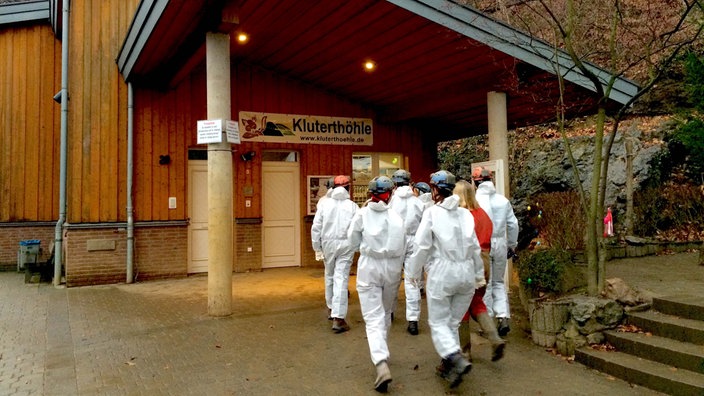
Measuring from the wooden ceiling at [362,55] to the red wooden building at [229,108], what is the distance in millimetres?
40

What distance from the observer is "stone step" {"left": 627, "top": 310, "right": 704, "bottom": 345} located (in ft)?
15.0

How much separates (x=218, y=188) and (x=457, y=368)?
4.14 metres

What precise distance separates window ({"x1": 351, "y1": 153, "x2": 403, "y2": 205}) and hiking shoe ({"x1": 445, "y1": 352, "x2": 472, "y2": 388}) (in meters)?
8.24

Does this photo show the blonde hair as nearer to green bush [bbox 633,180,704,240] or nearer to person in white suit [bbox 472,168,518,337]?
person in white suit [bbox 472,168,518,337]

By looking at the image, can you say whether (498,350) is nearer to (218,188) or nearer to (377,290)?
(377,290)

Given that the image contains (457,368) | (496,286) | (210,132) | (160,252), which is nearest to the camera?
(457,368)

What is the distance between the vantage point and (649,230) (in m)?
10.5

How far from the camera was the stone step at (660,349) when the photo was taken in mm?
4258

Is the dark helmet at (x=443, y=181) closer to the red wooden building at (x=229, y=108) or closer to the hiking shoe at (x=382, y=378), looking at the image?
the hiking shoe at (x=382, y=378)

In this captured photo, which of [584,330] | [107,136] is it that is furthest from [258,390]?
[107,136]

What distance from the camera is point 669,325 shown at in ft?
15.6

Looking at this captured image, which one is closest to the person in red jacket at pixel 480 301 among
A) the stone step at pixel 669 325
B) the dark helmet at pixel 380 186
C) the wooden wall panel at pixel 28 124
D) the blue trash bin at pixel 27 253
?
the dark helmet at pixel 380 186

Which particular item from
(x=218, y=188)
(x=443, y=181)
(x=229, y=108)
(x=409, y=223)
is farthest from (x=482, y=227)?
(x=229, y=108)

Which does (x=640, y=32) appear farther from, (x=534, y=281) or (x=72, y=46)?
(x=72, y=46)
